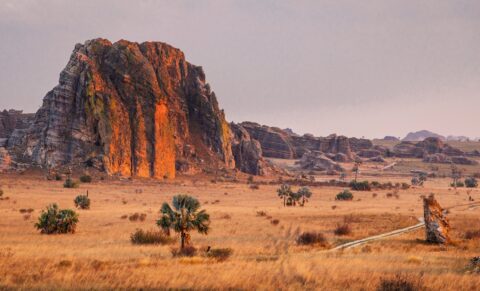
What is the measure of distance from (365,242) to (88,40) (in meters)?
95.8

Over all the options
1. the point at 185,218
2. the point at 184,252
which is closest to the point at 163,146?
the point at 185,218

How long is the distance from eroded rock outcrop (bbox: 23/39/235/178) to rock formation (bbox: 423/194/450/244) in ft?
240

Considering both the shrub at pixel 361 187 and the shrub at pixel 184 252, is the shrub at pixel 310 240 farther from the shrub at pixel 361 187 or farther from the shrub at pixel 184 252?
the shrub at pixel 361 187

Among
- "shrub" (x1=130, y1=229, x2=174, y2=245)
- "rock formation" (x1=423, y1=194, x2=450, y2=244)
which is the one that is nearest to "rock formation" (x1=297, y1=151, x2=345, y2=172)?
"rock formation" (x1=423, y1=194, x2=450, y2=244)

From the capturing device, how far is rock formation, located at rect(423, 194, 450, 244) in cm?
2514

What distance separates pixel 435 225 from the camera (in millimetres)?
25453

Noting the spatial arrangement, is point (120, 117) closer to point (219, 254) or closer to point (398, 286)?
point (219, 254)

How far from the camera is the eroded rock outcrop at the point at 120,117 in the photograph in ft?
300

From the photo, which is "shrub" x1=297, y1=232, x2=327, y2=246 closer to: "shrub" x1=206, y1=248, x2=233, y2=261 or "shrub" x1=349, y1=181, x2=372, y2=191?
"shrub" x1=206, y1=248, x2=233, y2=261

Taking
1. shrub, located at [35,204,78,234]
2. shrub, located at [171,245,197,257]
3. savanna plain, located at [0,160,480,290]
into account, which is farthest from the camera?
shrub, located at [35,204,78,234]

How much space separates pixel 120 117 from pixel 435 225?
266 feet

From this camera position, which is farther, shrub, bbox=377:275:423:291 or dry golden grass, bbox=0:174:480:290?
dry golden grass, bbox=0:174:480:290

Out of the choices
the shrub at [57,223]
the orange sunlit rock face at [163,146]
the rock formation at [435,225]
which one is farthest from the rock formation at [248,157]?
the rock formation at [435,225]

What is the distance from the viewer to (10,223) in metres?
32.4
